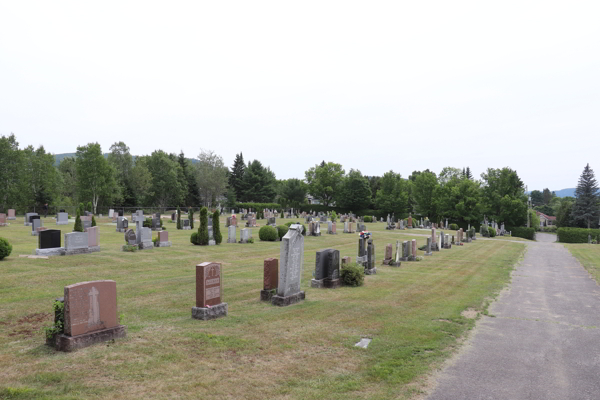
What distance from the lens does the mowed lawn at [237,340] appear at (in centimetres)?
535

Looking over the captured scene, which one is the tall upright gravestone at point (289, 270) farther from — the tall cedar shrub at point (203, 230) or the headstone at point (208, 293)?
the tall cedar shrub at point (203, 230)

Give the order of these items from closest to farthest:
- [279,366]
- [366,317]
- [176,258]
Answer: [279,366], [366,317], [176,258]

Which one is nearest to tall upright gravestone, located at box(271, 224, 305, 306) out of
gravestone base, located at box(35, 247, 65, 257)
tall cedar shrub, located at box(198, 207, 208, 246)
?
gravestone base, located at box(35, 247, 65, 257)

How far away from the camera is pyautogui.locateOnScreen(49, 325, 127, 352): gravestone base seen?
6.41 meters

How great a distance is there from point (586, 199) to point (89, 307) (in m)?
81.1

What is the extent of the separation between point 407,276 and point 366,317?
22.6ft

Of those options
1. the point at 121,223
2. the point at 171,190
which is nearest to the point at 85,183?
the point at 171,190

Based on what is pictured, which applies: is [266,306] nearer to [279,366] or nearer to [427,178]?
[279,366]

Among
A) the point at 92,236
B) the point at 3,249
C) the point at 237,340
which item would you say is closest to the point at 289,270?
the point at 237,340

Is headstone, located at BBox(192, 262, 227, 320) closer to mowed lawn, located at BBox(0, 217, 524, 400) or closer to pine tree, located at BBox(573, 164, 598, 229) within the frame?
mowed lawn, located at BBox(0, 217, 524, 400)

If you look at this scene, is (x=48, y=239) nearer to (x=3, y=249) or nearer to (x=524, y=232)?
(x=3, y=249)

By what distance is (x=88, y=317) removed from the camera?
6.73 meters

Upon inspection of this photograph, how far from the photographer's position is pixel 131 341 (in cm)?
695

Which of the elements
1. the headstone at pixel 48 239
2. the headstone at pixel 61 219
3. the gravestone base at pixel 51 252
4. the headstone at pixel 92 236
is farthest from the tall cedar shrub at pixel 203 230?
the headstone at pixel 61 219
